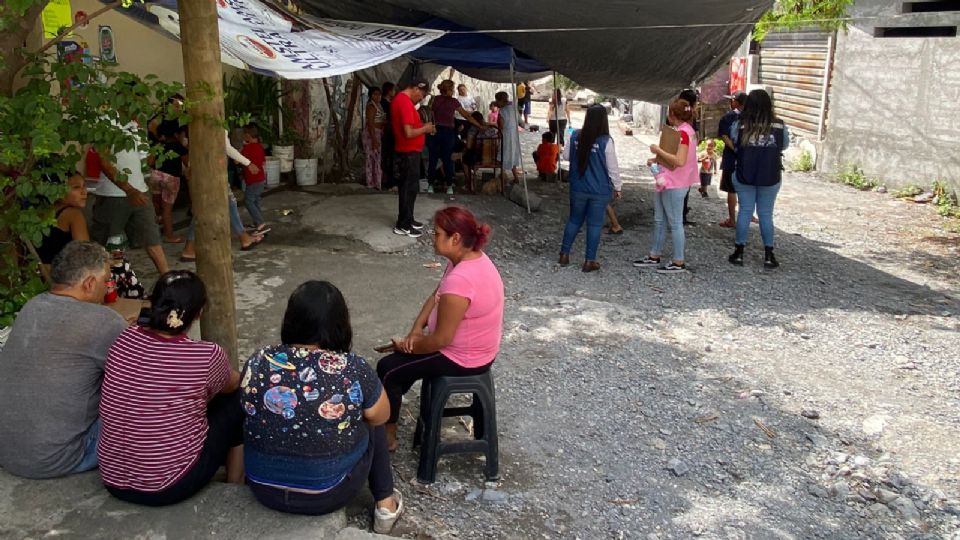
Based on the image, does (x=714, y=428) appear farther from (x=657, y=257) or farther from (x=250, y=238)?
(x=250, y=238)

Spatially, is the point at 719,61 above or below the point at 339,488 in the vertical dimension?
above

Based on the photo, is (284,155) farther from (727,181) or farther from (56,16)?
(727,181)

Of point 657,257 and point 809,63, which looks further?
point 809,63

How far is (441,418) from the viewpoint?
353 cm

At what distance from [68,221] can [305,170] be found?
18.6ft

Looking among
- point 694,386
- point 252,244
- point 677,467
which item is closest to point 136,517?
point 677,467

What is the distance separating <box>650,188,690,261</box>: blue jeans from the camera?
279 inches

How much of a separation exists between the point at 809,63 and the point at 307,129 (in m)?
9.08

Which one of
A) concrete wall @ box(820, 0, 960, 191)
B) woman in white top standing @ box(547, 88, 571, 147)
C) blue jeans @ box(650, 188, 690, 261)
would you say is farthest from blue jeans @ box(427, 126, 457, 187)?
concrete wall @ box(820, 0, 960, 191)

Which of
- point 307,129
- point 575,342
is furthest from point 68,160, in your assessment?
point 307,129

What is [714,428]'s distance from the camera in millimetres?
4277

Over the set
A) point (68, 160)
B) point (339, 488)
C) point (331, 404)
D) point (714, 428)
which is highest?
point (68, 160)

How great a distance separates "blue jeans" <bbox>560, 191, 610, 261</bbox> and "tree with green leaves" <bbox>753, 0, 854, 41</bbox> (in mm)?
5414

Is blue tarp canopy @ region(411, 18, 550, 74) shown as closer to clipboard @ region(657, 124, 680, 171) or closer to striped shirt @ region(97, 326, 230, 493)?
clipboard @ region(657, 124, 680, 171)
